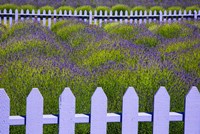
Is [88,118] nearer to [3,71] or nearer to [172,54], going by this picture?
[3,71]

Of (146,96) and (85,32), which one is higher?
(85,32)

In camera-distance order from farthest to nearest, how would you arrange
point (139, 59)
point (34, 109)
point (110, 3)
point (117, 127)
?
point (110, 3), point (139, 59), point (117, 127), point (34, 109)

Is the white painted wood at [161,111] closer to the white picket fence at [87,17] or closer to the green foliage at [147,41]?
the green foliage at [147,41]

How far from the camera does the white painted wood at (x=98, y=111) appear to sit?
10.8 ft

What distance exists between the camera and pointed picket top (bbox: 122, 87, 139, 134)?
11.0ft

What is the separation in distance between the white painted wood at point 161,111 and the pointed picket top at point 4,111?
38.3 inches

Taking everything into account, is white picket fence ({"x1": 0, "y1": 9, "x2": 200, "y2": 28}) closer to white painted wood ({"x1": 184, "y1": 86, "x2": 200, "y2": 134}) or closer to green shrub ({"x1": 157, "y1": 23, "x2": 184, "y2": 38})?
green shrub ({"x1": 157, "y1": 23, "x2": 184, "y2": 38})

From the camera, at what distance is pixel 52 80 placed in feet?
15.1

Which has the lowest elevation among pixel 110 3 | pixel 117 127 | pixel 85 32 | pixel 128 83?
pixel 117 127

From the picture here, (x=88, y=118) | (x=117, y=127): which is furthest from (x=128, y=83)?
(x=88, y=118)

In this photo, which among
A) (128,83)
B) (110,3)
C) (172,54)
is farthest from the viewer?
(110,3)

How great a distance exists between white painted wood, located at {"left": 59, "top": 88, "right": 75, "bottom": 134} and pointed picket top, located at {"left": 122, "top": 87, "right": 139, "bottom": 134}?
343 millimetres

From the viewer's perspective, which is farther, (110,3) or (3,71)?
(110,3)

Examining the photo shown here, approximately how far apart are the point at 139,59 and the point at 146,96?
1292 mm
